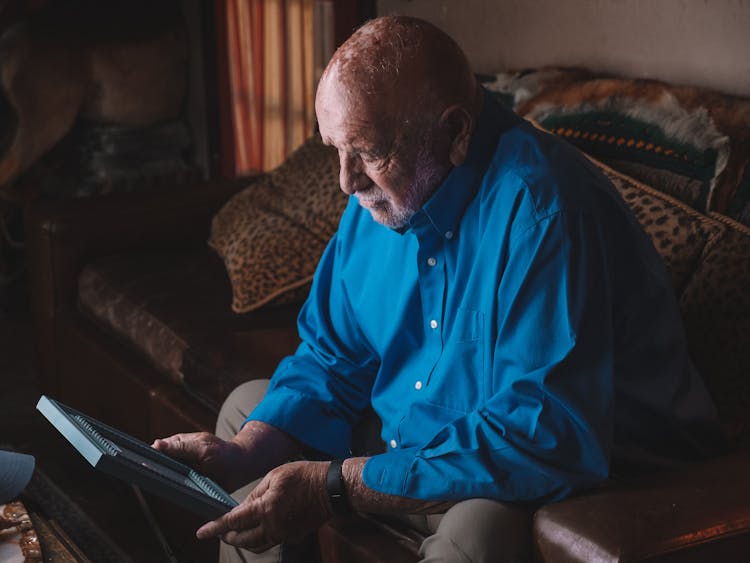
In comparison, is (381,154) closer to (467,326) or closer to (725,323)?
(467,326)

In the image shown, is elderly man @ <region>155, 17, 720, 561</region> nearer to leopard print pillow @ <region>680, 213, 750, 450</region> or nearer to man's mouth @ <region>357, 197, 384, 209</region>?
man's mouth @ <region>357, 197, 384, 209</region>

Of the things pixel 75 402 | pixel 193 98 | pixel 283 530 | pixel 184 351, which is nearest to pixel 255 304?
pixel 184 351

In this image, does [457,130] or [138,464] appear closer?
[138,464]

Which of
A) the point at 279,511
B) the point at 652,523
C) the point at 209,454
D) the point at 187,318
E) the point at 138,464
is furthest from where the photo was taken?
the point at 187,318

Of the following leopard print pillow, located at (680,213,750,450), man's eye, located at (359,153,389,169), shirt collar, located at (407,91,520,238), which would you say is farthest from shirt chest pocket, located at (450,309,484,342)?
leopard print pillow, located at (680,213,750,450)

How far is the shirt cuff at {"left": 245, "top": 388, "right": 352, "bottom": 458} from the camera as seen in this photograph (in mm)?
1575

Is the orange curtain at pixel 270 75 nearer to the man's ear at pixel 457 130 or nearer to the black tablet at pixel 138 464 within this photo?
the man's ear at pixel 457 130

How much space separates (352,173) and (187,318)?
1.02m

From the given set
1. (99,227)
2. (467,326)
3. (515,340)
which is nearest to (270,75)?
(99,227)

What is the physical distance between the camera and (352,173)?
1.39m

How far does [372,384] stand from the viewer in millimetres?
1656

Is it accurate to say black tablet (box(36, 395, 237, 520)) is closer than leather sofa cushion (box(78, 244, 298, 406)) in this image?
Yes

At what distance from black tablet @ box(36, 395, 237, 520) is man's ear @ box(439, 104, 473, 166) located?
0.57 m

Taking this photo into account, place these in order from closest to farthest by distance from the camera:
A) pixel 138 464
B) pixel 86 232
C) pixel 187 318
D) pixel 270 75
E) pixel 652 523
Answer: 1. pixel 652 523
2. pixel 138 464
3. pixel 187 318
4. pixel 86 232
5. pixel 270 75
